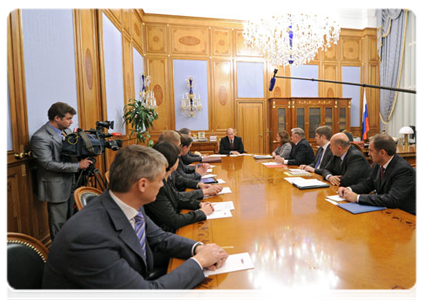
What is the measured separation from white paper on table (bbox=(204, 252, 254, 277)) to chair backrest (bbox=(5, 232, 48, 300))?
2.16 ft

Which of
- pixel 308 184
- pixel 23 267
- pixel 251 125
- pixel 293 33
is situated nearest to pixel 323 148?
pixel 308 184

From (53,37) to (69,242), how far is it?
301 centimetres

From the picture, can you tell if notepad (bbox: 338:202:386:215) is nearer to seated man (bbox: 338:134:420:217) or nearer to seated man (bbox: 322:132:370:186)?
seated man (bbox: 338:134:420:217)

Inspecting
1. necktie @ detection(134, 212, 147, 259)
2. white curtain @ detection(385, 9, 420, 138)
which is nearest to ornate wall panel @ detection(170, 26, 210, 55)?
white curtain @ detection(385, 9, 420, 138)

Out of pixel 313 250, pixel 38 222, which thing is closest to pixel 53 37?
pixel 38 222

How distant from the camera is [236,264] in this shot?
3.88ft

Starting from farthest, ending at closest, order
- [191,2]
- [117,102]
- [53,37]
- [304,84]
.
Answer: [304,84], [191,2], [117,102], [53,37]

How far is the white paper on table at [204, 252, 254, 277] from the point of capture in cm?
114

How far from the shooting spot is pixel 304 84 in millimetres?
8438

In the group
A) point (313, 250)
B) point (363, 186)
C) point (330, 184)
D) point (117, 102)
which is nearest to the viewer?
point (313, 250)

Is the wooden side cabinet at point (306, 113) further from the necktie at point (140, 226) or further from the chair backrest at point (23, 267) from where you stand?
the chair backrest at point (23, 267)

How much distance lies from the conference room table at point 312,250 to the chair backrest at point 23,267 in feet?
1.72

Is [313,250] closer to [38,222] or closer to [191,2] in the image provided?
[38,222]

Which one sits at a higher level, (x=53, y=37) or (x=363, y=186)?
(x=53, y=37)
